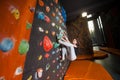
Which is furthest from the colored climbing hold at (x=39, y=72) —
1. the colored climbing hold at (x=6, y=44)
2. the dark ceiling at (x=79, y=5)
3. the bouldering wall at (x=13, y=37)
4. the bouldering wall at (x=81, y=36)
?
the bouldering wall at (x=81, y=36)

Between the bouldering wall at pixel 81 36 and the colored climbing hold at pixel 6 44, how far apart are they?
3.83 metres

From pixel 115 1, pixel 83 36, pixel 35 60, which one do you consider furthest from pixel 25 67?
pixel 115 1

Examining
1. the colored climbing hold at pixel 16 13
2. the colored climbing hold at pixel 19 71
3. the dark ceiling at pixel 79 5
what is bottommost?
the colored climbing hold at pixel 19 71

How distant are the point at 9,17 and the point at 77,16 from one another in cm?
443

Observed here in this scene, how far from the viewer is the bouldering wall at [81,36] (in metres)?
4.37

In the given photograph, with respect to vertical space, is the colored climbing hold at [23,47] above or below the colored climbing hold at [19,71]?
above

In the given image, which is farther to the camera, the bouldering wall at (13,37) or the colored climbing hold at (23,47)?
the colored climbing hold at (23,47)

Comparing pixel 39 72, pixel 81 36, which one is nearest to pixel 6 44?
pixel 39 72

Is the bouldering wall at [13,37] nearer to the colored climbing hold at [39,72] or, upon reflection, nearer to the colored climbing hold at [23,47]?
the colored climbing hold at [23,47]

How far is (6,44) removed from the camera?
1.68 feet

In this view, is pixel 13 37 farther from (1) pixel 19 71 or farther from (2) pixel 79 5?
(2) pixel 79 5

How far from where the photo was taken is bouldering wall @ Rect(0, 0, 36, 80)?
50 centimetres

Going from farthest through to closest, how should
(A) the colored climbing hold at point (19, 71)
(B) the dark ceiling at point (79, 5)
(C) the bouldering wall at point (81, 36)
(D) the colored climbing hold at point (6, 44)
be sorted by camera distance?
1. (C) the bouldering wall at point (81, 36)
2. (B) the dark ceiling at point (79, 5)
3. (A) the colored climbing hold at point (19, 71)
4. (D) the colored climbing hold at point (6, 44)

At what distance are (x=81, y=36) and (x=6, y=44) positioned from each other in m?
4.10
